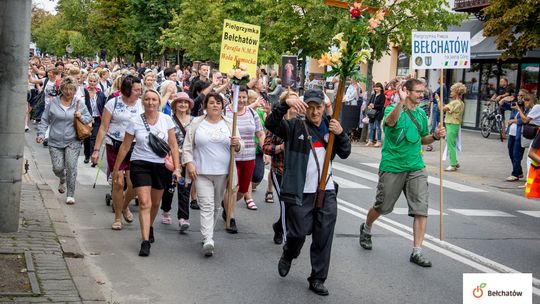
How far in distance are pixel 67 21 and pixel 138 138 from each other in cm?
7146

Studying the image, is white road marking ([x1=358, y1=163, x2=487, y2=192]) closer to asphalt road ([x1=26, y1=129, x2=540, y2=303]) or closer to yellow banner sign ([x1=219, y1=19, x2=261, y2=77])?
asphalt road ([x1=26, y1=129, x2=540, y2=303])

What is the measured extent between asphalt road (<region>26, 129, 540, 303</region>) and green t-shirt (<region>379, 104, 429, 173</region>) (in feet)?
3.24

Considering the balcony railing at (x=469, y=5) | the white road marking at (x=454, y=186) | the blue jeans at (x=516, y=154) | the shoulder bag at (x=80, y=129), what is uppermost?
the balcony railing at (x=469, y=5)

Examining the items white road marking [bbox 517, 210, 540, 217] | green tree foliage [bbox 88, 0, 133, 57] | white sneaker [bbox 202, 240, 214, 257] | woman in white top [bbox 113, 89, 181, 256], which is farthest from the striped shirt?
green tree foliage [bbox 88, 0, 133, 57]

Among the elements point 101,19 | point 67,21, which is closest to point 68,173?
point 101,19

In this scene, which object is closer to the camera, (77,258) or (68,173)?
(77,258)

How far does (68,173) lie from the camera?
11.5 meters

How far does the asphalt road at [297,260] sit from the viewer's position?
23.9 ft

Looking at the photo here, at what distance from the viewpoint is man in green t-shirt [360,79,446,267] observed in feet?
28.2

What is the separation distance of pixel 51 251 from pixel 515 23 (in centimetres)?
1694

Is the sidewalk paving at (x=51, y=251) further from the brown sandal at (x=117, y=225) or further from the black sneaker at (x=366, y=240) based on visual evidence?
the black sneaker at (x=366, y=240)

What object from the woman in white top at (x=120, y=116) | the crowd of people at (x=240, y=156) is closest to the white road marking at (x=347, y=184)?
the crowd of people at (x=240, y=156)

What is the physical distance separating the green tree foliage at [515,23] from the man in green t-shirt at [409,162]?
13296 millimetres

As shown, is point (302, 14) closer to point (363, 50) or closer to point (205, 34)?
point (205, 34)
